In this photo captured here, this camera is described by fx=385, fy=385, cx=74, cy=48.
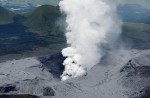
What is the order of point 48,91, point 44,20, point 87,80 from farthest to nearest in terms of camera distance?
point 44,20 < point 87,80 < point 48,91

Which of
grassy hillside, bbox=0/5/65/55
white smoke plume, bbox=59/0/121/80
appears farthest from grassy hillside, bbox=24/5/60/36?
white smoke plume, bbox=59/0/121/80

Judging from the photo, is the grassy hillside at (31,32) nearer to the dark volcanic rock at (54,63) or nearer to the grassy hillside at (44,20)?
the grassy hillside at (44,20)

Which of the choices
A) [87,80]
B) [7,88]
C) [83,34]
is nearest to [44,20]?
[83,34]

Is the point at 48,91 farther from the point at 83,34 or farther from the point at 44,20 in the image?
the point at 44,20

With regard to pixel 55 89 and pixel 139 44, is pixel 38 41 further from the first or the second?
pixel 55 89

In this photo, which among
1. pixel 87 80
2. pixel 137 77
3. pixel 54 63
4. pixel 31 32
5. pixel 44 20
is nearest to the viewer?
pixel 137 77
